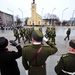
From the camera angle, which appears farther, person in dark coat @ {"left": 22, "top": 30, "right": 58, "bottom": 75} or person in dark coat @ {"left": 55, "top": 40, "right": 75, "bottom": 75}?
person in dark coat @ {"left": 22, "top": 30, "right": 58, "bottom": 75}

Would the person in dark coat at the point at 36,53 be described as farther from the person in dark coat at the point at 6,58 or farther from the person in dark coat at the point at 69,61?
the person in dark coat at the point at 69,61

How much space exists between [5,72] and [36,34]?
3.37 ft

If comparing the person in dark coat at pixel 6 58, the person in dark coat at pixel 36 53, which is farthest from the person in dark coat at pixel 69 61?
the person in dark coat at pixel 6 58

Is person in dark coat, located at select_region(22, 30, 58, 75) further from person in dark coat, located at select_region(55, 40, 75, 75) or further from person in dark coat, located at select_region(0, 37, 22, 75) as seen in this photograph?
person in dark coat, located at select_region(55, 40, 75, 75)

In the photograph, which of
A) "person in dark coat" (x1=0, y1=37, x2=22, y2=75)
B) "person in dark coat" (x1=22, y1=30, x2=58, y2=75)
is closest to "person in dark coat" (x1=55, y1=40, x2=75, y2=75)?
"person in dark coat" (x1=22, y1=30, x2=58, y2=75)

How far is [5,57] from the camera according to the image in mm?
2828

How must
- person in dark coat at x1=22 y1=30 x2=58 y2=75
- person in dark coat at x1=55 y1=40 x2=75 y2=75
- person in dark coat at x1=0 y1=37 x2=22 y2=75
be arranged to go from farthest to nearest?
person in dark coat at x1=0 y1=37 x2=22 y2=75 < person in dark coat at x1=22 y1=30 x2=58 y2=75 < person in dark coat at x1=55 y1=40 x2=75 y2=75

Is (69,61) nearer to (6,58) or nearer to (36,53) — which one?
(36,53)

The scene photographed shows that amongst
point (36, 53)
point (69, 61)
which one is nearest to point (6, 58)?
point (36, 53)


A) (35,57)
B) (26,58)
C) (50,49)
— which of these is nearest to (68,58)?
(50,49)

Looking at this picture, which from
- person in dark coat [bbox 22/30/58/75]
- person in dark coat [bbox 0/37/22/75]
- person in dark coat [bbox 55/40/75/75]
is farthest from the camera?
person in dark coat [bbox 0/37/22/75]

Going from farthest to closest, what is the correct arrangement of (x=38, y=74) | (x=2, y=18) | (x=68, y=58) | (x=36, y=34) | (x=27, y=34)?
(x=2, y=18)
(x=27, y=34)
(x=38, y=74)
(x=36, y=34)
(x=68, y=58)

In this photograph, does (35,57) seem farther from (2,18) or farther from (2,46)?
(2,18)

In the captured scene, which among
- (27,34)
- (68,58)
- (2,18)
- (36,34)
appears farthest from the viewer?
(2,18)
